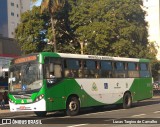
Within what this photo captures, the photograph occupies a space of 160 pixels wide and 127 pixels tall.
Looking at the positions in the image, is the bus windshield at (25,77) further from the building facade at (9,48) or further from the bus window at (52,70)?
the building facade at (9,48)

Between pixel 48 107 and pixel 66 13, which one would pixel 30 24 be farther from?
pixel 48 107

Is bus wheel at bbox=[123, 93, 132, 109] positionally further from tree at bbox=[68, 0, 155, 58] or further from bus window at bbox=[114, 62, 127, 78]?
tree at bbox=[68, 0, 155, 58]

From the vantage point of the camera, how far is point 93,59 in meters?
20.8

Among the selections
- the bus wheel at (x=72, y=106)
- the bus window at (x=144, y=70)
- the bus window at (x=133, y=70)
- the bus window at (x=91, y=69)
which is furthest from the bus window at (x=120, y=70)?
the bus wheel at (x=72, y=106)

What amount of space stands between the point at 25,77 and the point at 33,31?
21102 mm

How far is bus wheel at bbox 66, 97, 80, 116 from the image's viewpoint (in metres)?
19.0

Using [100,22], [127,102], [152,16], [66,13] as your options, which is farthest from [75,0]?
[152,16]

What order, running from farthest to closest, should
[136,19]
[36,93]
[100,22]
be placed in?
[136,19], [100,22], [36,93]

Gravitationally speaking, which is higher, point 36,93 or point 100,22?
point 100,22

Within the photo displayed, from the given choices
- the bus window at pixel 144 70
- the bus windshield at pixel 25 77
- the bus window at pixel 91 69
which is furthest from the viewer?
the bus window at pixel 144 70

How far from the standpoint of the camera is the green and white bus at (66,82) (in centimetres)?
1780

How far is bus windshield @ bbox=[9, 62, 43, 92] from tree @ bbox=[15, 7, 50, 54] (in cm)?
1981

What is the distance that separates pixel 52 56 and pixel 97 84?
3.69 metres

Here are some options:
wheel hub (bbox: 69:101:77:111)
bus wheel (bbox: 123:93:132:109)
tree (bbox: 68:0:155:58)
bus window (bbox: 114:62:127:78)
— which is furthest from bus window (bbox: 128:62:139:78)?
tree (bbox: 68:0:155:58)
